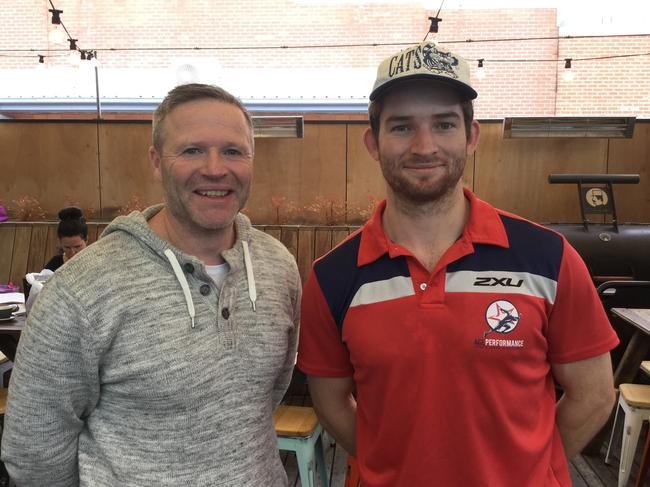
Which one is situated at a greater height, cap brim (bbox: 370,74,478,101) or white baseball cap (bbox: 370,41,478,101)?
white baseball cap (bbox: 370,41,478,101)

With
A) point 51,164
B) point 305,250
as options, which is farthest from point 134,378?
point 51,164

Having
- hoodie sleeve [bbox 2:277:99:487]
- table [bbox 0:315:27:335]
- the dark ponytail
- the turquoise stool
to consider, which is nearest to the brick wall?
the dark ponytail

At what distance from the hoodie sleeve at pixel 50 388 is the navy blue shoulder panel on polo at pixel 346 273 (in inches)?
21.9

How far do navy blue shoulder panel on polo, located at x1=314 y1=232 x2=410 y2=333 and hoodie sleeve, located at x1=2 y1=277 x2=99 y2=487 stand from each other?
0.56 metres

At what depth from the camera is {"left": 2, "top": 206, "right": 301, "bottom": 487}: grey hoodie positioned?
1.11 metres

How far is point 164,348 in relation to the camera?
114 centimetres

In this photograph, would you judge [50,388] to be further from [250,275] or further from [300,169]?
[300,169]

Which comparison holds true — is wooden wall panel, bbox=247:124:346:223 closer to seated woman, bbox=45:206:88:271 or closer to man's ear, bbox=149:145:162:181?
seated woman, bbox=45:206:88:271

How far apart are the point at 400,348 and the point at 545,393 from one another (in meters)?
0.40

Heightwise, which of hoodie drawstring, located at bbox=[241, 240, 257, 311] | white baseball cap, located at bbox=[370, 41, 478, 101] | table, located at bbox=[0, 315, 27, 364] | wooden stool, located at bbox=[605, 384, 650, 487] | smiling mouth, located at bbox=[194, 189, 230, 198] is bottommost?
wooden stool, located at bbox=[605, 384, 650, 487]

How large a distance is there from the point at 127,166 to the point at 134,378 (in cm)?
545

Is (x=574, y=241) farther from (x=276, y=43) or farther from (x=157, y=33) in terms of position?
(x=157, y=33)

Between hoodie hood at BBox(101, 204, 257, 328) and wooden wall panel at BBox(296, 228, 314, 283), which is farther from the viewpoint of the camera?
wooden wall panel at BBox(296, 228, 314, 283)

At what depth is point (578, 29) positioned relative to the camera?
30.5 feet
